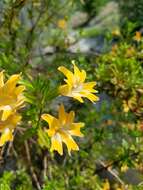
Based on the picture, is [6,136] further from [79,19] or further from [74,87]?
[79,19]

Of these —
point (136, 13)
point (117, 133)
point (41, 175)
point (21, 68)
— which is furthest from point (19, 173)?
point (136, 13)

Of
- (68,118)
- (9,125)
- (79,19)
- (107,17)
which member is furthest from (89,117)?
(79,19)

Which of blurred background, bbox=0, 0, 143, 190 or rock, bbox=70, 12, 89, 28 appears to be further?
rock, bbox=70, 12, 89, 28

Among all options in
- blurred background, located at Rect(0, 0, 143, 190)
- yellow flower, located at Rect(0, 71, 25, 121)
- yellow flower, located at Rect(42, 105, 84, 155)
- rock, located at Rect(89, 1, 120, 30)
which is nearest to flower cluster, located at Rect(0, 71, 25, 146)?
yellow flower, located at Rect(0, 71, 25, 121)

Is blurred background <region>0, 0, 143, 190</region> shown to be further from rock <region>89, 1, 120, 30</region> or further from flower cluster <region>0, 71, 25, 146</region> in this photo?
rock <region>89, 1, 120, 30</region>

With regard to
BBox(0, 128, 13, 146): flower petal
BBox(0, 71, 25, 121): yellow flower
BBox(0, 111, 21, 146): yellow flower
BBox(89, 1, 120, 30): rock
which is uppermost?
BBox(89, 1, 120, 30): rock

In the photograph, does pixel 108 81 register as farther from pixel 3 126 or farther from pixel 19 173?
pixel 3 126
